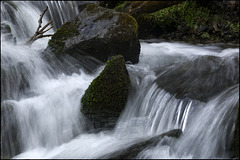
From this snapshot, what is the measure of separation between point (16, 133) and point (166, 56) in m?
3.47

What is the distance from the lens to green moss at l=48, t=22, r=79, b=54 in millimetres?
5562

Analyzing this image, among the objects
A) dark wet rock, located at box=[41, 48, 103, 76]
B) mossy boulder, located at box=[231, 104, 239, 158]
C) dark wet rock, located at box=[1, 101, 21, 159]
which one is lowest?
mossy boulder, located at box=[231, 104, 239, 158]

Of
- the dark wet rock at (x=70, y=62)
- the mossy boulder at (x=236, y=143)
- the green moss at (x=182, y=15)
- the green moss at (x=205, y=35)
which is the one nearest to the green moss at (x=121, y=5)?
the green moss at (x=182, y=15)

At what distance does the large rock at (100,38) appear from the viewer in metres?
5.50

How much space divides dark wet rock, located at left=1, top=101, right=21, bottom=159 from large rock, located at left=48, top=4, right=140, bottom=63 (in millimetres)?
1782

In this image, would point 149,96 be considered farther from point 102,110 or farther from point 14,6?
point 14,6

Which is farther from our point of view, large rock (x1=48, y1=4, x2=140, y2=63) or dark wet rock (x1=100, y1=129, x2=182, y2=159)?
large rock (x1=48, y1=4, x2=140, y2=63)

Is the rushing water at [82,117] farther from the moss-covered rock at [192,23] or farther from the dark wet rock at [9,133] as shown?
the moss-covered rock at [192,23]

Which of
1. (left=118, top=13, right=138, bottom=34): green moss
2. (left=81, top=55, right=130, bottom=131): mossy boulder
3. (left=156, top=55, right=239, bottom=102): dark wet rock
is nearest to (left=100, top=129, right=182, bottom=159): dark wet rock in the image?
(left=156, top=55, right=239, bottom=102): dark wet rock

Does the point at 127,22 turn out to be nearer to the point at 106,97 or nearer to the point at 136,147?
the point at 106,97

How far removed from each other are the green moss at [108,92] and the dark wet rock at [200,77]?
669 mm

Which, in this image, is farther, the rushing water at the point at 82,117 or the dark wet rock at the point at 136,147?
the rushing water at the point at 82,117

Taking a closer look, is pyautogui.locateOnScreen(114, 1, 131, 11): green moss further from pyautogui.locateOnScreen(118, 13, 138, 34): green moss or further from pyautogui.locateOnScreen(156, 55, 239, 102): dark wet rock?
pyautogui.locateOnScreen(156, 55, 239, 102): dark wet rock

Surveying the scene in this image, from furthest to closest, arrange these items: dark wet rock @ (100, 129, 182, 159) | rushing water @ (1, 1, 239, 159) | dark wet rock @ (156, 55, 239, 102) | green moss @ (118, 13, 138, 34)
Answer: green moss @ (118, 13, 138, 34) → dark wet rock @ (156, 55, 239, 102) → rushing water @ (1, 1, 239, 159) → dark wet rock @ (100, 129, 182, 159)
